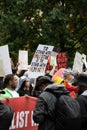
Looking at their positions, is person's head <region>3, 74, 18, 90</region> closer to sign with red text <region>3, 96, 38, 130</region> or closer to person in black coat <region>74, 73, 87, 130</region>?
sign with red text <region>3, 96, 38, 130</region>

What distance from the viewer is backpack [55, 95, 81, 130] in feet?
21.3

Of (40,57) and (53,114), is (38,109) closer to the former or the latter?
(53,114)

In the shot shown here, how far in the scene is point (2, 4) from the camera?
23.6 m

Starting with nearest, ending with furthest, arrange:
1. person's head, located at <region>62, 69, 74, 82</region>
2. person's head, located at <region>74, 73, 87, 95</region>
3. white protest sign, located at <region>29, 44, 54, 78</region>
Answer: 1. person's head, located at <region>74, 73, 87, 95</region>
2. person's head, located at <region>62, 69, 74, 82</region>
3. white protest sign, located at <region>29, 44, 54, 78</region>

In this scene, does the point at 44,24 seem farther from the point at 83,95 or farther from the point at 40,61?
the point at 83,95

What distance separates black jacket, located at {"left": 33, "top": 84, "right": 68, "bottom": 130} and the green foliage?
597 inches

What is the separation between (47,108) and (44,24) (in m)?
15.7

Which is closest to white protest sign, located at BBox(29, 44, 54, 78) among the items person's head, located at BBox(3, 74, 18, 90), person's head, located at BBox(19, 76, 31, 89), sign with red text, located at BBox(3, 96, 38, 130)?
person's head, located at BBox(19, 76, 31, 89)

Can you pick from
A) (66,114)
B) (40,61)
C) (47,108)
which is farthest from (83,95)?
(40,61)

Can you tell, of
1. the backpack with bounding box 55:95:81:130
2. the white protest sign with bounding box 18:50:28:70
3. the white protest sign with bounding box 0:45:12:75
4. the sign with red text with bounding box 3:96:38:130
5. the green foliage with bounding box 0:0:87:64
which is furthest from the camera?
the green foliage with bounding box 0:0:87:64

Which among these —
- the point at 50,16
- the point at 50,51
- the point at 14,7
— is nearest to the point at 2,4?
the point at 14,7

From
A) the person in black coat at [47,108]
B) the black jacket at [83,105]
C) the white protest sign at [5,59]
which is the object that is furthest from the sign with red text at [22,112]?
the white protest sign at [5,59]

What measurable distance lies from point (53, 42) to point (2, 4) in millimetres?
2793

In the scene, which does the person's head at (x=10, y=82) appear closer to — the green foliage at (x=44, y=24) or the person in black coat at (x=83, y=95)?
the person in black coat at (x=83, y=95)
